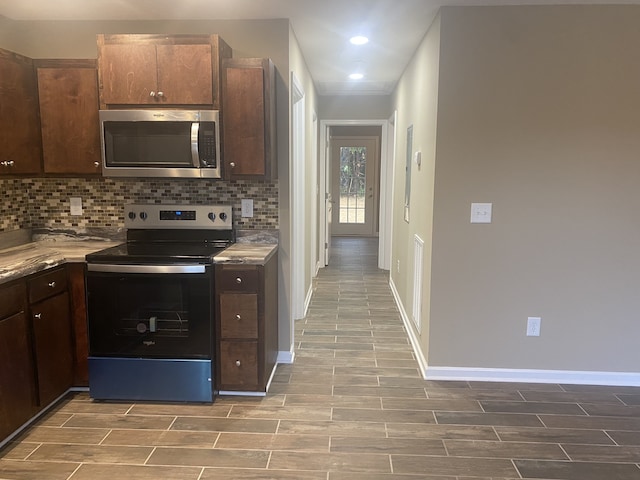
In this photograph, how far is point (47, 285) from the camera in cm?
259

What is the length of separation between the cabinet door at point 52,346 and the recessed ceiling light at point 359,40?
8.74 feet

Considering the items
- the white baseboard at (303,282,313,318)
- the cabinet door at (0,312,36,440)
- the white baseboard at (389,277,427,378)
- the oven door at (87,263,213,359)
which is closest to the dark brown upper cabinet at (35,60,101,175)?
the oven door at (87,263,213,359)

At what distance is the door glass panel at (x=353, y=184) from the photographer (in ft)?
31.6

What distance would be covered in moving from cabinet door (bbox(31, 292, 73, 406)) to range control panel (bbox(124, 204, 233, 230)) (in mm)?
734

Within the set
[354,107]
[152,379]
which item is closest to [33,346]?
[152,379]

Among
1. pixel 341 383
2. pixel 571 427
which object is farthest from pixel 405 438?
pixel 571 427

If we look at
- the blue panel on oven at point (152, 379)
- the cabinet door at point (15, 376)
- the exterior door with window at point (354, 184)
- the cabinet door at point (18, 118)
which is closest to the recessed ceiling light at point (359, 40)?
the cabinet door at point (18, 118)

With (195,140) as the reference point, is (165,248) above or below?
below

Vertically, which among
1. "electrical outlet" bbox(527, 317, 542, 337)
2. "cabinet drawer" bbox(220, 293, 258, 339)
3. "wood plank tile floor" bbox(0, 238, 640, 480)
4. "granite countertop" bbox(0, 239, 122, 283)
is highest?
"granite countertop" bbox(0, 239, 122, 283)

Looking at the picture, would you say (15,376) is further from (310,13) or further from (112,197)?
(310,13)

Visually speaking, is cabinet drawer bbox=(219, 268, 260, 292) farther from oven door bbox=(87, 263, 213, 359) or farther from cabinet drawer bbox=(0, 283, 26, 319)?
cabinet drawer bbox=(0, 283, 26, 319)

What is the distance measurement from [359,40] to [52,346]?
295 centimetres

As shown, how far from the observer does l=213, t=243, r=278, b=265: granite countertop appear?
2.71m

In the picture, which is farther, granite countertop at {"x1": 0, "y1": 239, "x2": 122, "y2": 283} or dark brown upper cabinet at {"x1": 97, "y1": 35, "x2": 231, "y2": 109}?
dark brown upper cabinet at {"x1": 97, "y1": 35, "x2": 231, "y2": 109}
